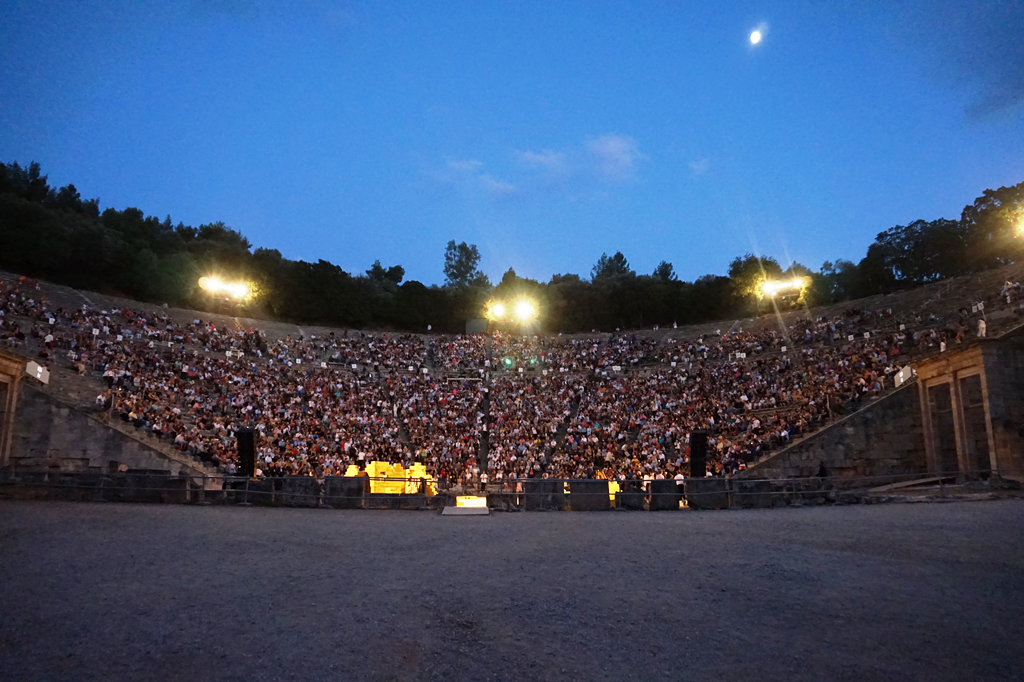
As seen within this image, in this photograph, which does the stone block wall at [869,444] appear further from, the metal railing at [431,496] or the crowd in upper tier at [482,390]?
the metal railing at [431,496]

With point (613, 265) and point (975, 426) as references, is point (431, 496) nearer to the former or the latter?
point (975, 426)

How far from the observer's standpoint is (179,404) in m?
23.8

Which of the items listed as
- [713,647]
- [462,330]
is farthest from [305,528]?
[462,330]

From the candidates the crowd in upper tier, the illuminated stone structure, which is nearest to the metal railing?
the illuminated stone structure

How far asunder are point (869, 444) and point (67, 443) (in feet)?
85.4

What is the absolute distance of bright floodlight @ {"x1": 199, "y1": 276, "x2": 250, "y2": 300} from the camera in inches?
1695

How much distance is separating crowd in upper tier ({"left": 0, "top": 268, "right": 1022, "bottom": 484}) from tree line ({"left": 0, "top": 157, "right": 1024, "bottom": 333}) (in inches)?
424

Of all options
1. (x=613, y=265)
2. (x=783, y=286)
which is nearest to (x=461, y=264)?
(x=613, y=265)

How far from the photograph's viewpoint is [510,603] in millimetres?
5867

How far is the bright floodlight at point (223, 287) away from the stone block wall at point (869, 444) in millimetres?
38410

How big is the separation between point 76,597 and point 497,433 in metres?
21.4

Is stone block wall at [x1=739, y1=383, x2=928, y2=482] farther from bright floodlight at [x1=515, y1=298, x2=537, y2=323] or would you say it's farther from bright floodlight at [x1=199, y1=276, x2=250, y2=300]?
bright floodlight at [x1=199, y1=276, x2=250, y2=300]

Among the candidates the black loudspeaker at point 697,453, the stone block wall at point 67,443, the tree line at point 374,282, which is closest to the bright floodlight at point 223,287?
the tree line at point 374,282

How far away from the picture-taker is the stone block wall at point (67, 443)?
1912 cm
